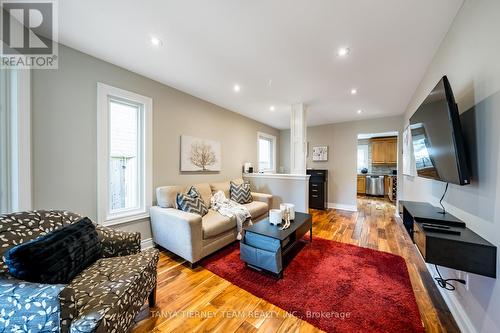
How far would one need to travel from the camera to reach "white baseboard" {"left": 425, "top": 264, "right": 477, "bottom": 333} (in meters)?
1.31

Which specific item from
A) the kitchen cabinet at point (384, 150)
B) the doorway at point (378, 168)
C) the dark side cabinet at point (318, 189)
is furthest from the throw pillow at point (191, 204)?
the kitchen cabinet at point (384, 150)

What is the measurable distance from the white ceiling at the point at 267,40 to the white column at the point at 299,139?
76cm

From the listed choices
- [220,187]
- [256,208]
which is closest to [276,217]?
[256,208]

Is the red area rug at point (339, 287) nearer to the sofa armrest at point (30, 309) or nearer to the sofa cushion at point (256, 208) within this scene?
the sofa cushion at point (256, 208)

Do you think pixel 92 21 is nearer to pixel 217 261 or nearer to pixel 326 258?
pixel 217 261

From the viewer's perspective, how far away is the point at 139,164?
2.71m

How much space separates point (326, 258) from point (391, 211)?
372 centimetres

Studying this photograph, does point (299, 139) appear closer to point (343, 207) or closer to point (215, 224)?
point (215, 224)

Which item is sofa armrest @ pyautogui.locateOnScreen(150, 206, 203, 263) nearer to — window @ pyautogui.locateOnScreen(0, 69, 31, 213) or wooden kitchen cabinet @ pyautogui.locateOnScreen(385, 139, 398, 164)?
window @ pyautogui.locateOnScreen(0, 69, 31, 213)

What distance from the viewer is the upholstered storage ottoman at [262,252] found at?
75.7 inches

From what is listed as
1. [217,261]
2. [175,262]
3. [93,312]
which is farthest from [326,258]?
[93,312]

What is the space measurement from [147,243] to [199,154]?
5.38ft

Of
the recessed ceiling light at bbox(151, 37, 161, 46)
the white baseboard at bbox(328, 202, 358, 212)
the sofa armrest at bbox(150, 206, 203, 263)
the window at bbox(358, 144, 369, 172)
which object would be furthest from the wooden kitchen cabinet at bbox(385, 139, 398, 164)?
A: the recessed ceiling light at bbox(151, 37, 161, 46)

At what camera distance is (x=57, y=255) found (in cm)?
115
